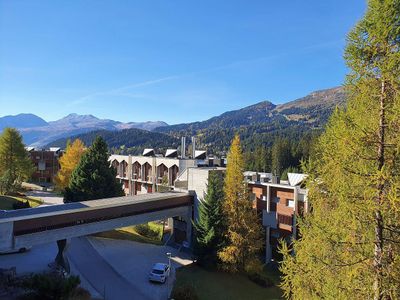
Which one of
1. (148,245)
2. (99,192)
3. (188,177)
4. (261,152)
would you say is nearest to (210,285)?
(148,245)

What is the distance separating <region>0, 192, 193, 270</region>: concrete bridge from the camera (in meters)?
23.3

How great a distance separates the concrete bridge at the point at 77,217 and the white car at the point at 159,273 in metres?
5.35

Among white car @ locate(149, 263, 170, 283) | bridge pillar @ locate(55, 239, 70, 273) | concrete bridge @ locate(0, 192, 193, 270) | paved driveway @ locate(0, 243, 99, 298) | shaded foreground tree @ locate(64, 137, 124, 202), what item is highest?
shaded foreground tree @ locate(64, 137, 124, 202)

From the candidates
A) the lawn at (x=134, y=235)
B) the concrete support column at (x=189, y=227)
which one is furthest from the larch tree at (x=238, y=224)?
the lawn at (x=134, y=235)

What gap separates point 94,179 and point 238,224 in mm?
18101

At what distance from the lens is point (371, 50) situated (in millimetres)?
9789

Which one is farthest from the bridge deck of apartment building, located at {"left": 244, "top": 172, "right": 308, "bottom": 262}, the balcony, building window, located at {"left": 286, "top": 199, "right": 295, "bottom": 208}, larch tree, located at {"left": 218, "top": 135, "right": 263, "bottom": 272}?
building window, located at {"left": 286, "top": 199, "right": 295, "bottom": 208}

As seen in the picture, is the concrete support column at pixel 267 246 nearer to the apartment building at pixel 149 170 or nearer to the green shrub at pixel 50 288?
the apartment building at pixel 149 170

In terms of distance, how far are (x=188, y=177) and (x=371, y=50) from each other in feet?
98.1

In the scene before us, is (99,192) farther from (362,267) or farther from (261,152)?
(261,152)

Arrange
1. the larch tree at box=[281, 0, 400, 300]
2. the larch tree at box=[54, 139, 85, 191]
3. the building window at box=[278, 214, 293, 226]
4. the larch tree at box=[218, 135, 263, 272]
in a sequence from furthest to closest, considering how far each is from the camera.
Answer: the larch tree at box=[54, 139, 85, 191] → the building window at box=[278, 214, 293, 226] → the larch tree at box=[218, 135, 263, 272] → the larch tree at box=[281, 0, 400, 300]

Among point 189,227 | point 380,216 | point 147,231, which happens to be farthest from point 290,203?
point 380,216

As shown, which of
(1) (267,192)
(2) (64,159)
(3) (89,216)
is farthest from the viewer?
(2) (64,159)

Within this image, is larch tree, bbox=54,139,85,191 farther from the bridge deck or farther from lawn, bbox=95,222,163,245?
the bridge deck
